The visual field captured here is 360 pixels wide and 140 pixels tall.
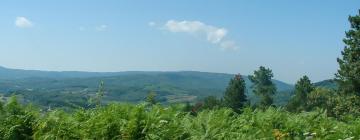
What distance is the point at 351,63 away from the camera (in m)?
64.7

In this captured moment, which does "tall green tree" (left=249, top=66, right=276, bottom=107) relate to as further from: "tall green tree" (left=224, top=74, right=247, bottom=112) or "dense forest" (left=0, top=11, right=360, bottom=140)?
"dense forest" (left=0, top=11, right=360, bottom=140)

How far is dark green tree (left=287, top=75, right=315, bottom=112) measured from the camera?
10856cm

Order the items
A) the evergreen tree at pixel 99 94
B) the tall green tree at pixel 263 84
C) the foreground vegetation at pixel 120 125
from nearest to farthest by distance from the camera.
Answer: the foreground vegetation at pixel 120 125
the evergreen tree at pixel 99 94
the tall green tree at pixel 263 84

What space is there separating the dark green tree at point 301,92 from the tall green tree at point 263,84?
15.1m

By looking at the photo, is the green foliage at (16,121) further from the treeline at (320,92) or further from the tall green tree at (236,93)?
the tall green tree at (236,93)

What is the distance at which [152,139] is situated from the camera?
683 cm

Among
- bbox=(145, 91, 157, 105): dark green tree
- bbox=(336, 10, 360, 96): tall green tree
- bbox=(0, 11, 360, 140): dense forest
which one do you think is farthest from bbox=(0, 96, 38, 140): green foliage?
bbox=(336, 10, 360, 96): tall green tree

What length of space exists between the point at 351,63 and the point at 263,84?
7107 centimetres

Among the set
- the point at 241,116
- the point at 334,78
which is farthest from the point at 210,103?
the point at 241,116

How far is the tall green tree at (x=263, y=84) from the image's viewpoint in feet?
427

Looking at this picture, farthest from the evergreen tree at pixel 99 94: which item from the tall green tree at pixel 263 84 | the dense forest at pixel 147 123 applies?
the tall green tree at pixel 263 84

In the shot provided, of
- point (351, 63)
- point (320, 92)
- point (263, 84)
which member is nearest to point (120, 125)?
point (351, 63)

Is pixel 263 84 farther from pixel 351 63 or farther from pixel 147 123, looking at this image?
pixel 147 123

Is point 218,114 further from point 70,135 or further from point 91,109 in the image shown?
point 70,135
